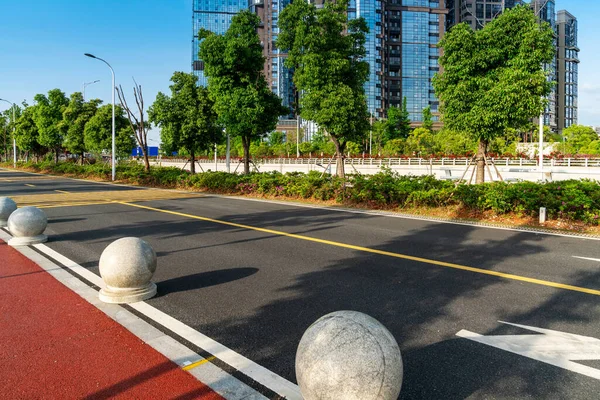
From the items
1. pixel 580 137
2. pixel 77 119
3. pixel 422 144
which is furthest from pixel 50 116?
pixel 580 137

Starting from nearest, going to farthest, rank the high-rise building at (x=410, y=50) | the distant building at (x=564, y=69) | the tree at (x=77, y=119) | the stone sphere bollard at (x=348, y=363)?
1. the stone sphere bollard at (x=348, y=363)
2. the tree at (x=77, y=119)
3. the high-rise building at (x=410, y=50)
4. the distant building at (x=564, y=69)

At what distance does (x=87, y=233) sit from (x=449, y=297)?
30.6 ft

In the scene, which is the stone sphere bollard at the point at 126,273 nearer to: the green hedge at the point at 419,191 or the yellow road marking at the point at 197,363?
the yellow road marking at the point at 197,363

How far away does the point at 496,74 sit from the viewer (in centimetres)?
1461

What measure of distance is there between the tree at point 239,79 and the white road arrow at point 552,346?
62.0 ft

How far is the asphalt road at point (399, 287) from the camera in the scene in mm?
4141

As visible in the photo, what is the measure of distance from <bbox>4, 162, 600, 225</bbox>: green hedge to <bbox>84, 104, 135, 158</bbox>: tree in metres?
15.4

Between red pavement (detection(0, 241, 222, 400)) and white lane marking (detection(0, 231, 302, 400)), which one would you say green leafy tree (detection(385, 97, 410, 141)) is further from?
red pavement (detection(0, 241, 222, 400))

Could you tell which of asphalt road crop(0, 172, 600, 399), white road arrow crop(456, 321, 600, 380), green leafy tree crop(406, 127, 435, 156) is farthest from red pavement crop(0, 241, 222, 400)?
green leafy tree crop(406, 127, 435, 156)

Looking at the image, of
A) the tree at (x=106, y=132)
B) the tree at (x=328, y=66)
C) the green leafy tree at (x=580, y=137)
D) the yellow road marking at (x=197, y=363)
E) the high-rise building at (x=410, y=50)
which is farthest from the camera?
the high-rise building at (x=410, y=50)

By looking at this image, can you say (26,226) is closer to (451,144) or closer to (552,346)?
(552,346)

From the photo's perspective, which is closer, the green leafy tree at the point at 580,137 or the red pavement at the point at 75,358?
the red pavement at the point at 75,358

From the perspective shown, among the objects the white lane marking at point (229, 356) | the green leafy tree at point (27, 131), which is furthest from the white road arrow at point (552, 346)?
the green leafy tree at point (27, 131)

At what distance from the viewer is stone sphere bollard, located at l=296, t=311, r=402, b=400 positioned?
3172mm
